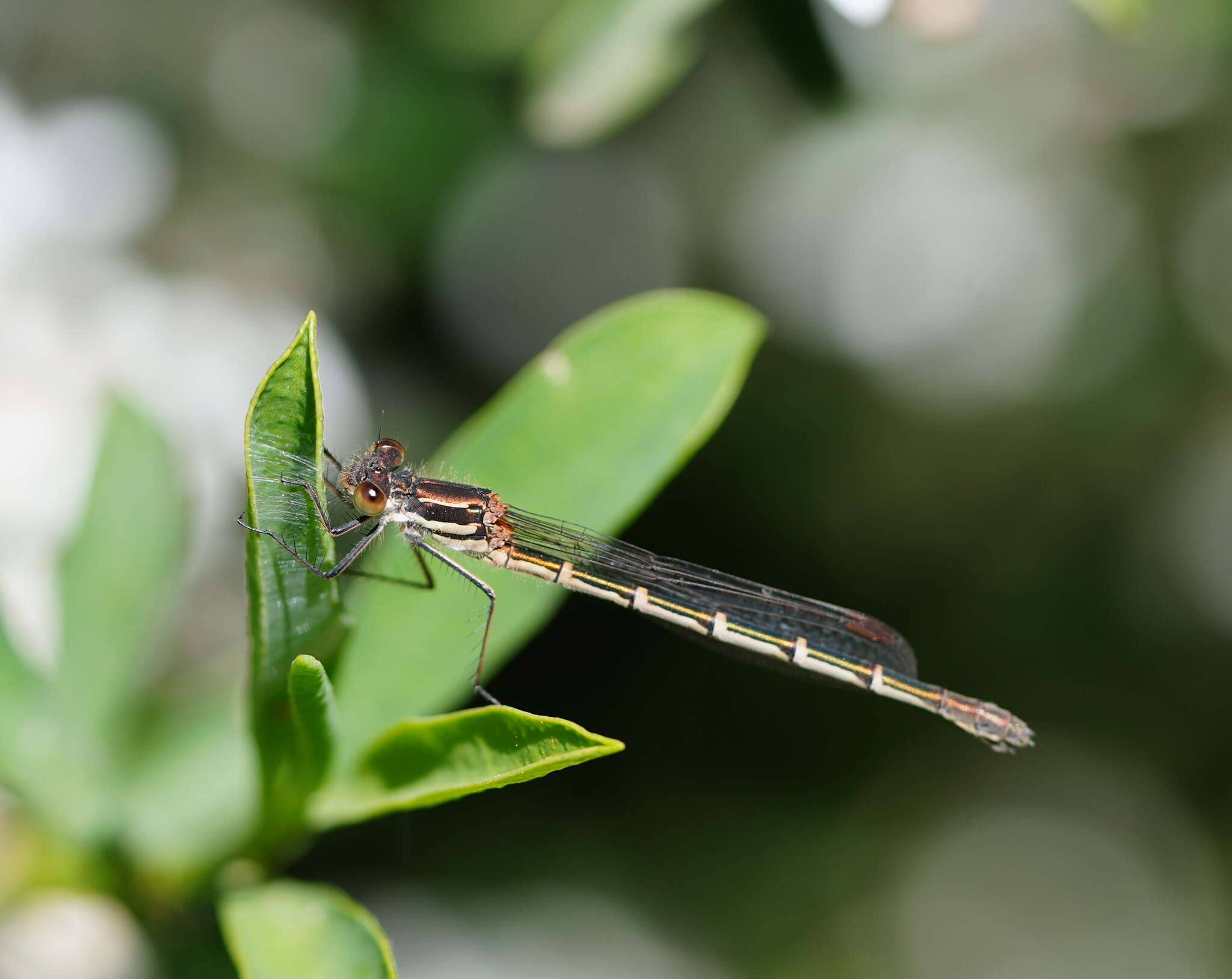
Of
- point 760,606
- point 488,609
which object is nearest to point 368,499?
point 488,609

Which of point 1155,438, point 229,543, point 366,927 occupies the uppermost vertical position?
point 1155,438

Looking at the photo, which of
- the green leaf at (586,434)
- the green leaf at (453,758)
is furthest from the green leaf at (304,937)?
the green leaf at (586,434)

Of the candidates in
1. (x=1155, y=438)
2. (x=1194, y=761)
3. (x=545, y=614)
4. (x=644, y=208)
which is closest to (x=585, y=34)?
(x=545, y=614)

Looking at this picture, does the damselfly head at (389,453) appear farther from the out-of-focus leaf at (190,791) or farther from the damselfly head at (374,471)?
the out-of-focus leaf at (190,791)

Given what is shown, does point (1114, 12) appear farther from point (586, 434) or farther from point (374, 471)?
point (374, 471)

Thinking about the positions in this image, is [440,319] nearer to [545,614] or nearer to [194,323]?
[194,323]
